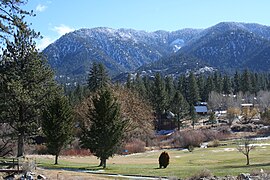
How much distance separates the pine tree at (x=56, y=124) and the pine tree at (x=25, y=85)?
2.30 metres

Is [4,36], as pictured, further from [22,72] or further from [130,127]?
[130,127]

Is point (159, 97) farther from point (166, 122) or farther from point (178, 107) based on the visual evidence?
point (166, 122)

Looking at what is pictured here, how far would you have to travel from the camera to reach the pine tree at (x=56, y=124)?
125ft

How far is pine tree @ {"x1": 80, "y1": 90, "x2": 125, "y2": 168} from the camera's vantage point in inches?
1366

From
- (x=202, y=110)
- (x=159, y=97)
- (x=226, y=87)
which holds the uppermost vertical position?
(x=226, y=87)

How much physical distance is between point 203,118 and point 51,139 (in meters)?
81.9

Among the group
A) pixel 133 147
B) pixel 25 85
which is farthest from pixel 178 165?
pixel 133 147

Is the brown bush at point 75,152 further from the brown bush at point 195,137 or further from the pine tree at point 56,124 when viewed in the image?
the brown bush at point 195,137

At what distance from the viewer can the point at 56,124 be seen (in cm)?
3838

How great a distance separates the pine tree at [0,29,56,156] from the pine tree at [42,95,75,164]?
2.30 meters

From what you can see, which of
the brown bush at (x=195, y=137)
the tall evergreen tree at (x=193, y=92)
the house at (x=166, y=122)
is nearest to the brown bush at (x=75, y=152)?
the brown bush at (x=195, y=137)

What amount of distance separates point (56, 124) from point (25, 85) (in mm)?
6343

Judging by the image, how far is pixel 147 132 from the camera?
71.2 m

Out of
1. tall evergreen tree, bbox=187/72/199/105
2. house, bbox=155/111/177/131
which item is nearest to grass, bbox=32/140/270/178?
house, bbox=155/111/177/131
